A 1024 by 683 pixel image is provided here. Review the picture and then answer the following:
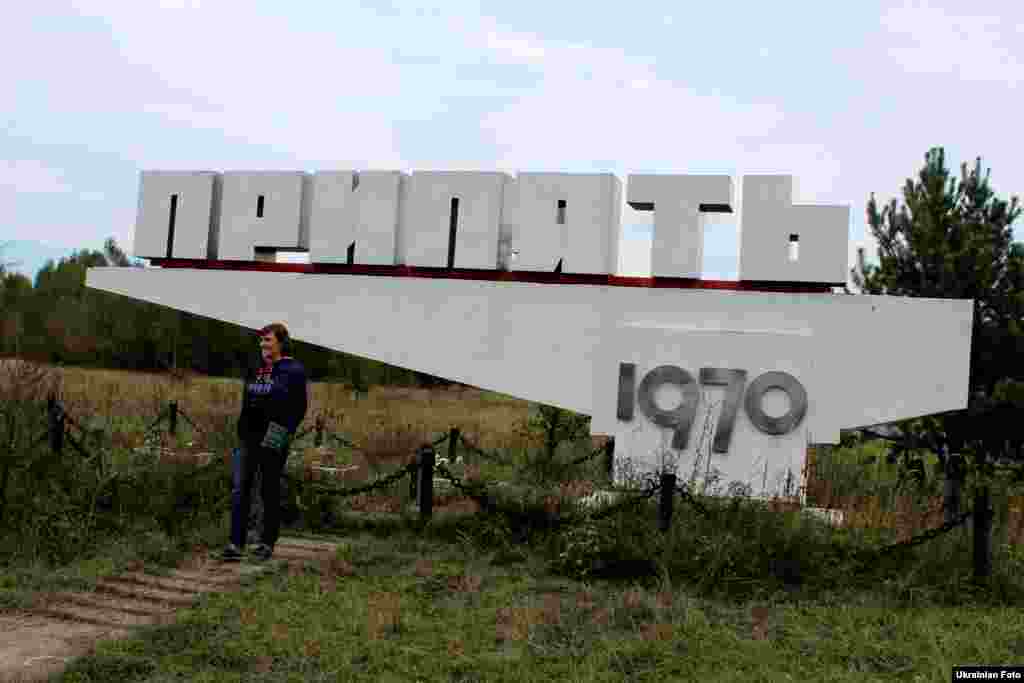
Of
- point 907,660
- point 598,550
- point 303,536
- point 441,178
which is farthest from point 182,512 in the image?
point 907,660

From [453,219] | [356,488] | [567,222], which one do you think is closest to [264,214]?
[453,219]

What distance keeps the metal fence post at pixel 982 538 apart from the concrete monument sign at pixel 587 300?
9.14ft

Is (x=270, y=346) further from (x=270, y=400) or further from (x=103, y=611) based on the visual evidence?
(x=103, y=611)

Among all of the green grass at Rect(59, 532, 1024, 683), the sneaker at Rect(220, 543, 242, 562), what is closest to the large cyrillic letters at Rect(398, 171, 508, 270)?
the sneaker at Rect(220, 543, 242, 562)

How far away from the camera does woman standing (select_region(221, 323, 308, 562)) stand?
23.1ft

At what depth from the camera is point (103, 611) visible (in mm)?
6000

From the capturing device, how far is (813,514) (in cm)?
848

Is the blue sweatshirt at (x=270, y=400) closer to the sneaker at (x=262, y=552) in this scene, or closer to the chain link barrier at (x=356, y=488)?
the sneaker at (x=262, y=552)

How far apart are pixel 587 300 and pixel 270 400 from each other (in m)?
4.40

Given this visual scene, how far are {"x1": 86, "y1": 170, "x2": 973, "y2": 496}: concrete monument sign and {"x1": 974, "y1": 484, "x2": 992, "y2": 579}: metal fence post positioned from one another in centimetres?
279

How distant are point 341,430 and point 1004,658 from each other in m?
12.7

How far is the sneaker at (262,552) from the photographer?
723 cm

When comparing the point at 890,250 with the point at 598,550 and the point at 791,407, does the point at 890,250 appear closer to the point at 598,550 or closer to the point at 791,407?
the point at 791,407

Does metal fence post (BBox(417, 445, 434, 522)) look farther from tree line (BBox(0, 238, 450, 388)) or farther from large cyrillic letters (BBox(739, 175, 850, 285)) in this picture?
tree line (BBox(0, 238, 450, 388))
